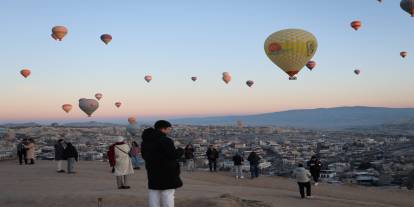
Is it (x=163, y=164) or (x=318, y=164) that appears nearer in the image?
(x=163, y=164)

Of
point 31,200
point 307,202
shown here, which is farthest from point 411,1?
point 31,200

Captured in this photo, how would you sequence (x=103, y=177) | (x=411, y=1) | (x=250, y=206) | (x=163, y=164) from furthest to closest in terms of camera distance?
(x=411, y=1) < (x=103, y=177) < (x=250, y=206) < (x=163, y=164)

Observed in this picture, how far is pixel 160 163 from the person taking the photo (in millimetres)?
7375

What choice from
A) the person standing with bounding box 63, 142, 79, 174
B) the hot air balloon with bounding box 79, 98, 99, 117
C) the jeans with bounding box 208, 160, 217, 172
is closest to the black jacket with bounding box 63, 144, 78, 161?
the person standing with bounding box 63, 142, 79, 174

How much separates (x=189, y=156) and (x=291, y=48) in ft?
33.4

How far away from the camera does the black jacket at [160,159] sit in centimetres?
731

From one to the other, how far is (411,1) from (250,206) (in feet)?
100

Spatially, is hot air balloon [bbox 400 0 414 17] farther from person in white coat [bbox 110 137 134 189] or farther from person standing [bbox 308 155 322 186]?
person in white coat [bbox 110 137 134 189]

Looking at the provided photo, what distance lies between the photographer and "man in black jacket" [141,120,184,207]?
732cm

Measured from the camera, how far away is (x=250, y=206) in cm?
1250

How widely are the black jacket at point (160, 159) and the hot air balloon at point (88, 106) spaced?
39044mm

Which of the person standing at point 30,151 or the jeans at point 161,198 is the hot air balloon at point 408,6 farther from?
the jeans at point 161,198

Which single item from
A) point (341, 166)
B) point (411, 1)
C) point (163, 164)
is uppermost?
point (411, 1)

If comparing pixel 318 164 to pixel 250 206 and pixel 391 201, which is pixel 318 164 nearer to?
pixel 391 201
